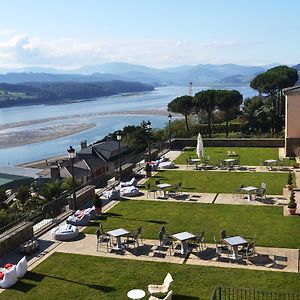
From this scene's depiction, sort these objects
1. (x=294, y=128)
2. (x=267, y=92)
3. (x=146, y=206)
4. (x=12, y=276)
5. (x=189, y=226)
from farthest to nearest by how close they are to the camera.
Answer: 1. (x=267, y=92)
2. (x=294, y=128)
3. (x=146, y=206)
4. (x=189, y=226)
5. (x=12, y=276)

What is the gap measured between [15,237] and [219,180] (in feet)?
46.3

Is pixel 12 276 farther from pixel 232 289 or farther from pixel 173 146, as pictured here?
pixel 173 146

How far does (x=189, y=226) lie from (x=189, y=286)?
556 centimetres

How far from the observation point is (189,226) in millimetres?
18406

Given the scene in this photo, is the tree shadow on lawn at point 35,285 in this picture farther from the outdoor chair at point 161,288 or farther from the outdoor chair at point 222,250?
the outdoor chair at point 222,250

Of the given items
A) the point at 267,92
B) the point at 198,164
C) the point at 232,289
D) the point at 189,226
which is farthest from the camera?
the point at 267,92

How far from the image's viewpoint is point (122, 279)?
13.5 metres

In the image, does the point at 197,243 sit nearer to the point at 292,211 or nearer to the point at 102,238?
the point at 102,238

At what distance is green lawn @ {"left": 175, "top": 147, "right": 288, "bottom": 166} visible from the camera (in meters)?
32.7

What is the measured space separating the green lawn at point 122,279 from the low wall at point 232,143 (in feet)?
84.8

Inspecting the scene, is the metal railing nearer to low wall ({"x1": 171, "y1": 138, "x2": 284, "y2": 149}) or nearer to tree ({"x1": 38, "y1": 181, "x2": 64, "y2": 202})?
tree ({"x1": 38, "y1": 181, "x2": 64, "y2": 202})

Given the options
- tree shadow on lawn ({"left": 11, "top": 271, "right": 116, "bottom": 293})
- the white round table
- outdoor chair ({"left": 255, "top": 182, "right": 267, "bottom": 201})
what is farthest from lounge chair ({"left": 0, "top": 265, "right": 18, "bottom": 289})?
outdoor chair ({"left": 255, "top": 182, "right": 267, "bottom": 201})

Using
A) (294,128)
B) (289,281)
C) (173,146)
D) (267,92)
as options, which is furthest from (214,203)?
(267,92)

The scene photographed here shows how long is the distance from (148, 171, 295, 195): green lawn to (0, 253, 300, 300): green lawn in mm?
10543
